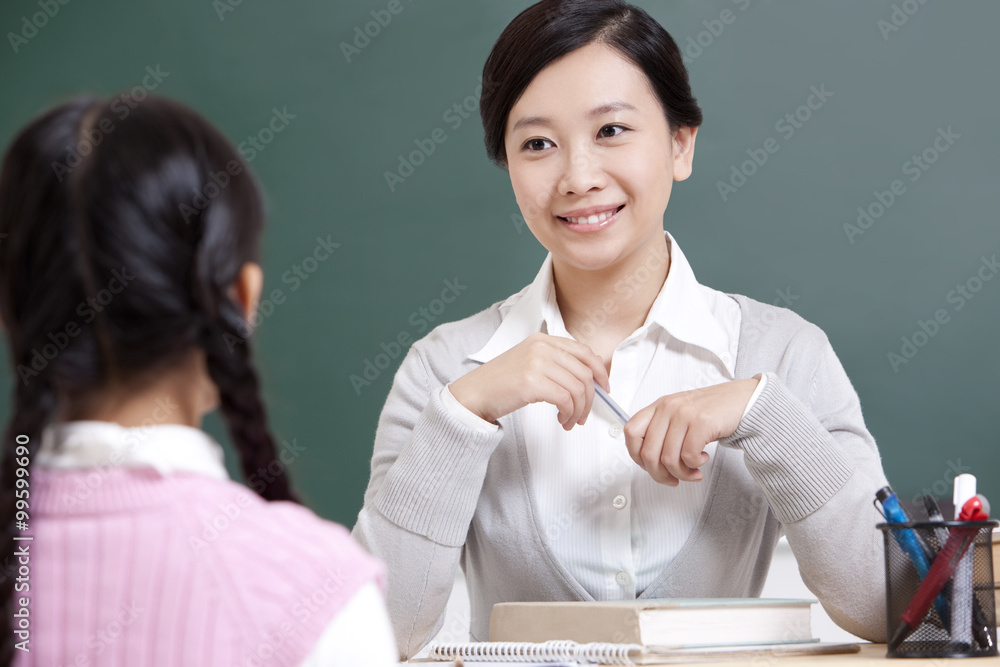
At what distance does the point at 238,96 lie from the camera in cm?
213

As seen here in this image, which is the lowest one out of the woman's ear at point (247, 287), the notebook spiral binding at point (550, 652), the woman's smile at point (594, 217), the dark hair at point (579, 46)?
the notebook spiral binding at point (550, 652)

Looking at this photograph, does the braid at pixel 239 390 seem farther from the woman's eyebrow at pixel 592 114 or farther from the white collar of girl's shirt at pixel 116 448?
the woman's eyebrow at pixel 592 114

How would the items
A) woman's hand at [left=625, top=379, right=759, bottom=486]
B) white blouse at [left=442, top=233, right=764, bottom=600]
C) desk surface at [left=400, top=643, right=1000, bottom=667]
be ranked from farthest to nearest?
white blouse at [left=442, top=233, right=764, bottom=600], woman's hand at [left=625, top=379, right=759, bottom=486], desk surface at [left=400, top=643, right=1000, bottom=667]

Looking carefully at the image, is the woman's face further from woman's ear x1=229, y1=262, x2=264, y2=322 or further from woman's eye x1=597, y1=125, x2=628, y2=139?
woman's ear x1=229, y1=262, x2=264, y2=322

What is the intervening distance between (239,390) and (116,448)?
0.08 meters

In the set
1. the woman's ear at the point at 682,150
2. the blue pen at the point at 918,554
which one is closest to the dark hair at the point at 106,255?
the blue pen at the point at 918,554

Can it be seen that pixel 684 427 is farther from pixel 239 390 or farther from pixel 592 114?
pixel 239 390

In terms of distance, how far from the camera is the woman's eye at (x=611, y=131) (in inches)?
52.1

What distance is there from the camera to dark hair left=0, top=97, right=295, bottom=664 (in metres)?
0.55

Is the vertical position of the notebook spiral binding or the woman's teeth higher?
the woman's teeth

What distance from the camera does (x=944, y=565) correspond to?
889 mm

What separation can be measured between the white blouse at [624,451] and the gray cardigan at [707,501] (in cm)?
3

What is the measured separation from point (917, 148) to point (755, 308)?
0.72m

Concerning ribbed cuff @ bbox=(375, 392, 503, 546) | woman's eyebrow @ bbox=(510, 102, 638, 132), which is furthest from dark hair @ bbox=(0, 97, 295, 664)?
woman's eyebrow @ bbox=(510, 102, 638, 132)
